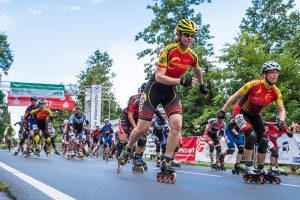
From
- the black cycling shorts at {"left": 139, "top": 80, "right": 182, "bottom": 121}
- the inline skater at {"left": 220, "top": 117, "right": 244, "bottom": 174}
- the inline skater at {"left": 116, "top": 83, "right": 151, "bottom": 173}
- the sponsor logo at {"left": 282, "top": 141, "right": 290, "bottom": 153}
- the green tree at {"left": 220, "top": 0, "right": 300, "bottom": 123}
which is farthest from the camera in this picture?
the green tree at {"left": 220, "top": 0, "right": 300, "bottom": 123}

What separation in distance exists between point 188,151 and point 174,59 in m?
14.2

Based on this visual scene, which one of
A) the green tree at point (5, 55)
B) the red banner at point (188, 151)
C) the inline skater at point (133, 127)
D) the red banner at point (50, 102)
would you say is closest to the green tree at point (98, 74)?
the green tree at point (5, 55)

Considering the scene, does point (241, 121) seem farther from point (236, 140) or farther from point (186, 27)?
point (236, 140)

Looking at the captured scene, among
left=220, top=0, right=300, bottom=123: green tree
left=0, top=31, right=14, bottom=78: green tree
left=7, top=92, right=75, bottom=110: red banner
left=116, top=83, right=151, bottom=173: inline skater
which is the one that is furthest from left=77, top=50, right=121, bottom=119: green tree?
left=116, top=83, right=151, bottom=173: inline skater

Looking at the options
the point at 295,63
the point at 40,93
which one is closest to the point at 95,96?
the point at 40,93

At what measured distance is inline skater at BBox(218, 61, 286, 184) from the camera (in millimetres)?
7766

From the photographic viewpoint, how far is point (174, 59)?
272 inches

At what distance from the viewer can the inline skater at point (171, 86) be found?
6.82m

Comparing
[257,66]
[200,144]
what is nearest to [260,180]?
[200,144]

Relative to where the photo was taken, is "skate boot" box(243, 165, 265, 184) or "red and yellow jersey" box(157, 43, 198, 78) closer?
"red and yellow jersey" box(157, 43, 198, 78)

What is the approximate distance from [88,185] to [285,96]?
979 inches

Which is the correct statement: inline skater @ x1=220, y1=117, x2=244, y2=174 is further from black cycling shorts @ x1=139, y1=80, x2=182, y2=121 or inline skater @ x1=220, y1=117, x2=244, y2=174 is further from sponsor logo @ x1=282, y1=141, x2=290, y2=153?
black cycling shorts @ x1=139, y1=80, x2=182, y2=121

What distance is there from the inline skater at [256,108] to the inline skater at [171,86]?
1018 mm

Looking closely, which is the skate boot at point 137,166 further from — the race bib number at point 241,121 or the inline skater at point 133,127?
the race bib number at point 241,121
